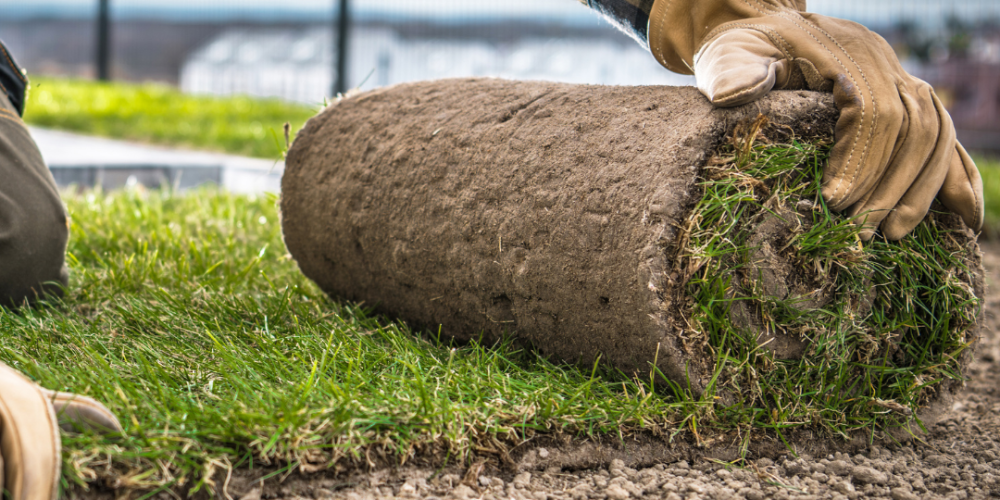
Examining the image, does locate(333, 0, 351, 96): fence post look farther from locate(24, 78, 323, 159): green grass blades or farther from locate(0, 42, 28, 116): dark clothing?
locate(0, 42, 28, 116): dark clothing

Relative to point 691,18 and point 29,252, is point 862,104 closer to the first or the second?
point 691,18

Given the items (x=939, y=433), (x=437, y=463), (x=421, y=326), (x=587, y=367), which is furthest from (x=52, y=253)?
(x=939, y=433)

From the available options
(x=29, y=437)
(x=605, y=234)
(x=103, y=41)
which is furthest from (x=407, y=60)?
(x=29, y=437)

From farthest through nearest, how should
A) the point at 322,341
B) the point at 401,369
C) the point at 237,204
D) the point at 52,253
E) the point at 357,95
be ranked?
1. the point at 237,204
2. the point at 357,95
3. the point at 52,253
4. the point at 322,341
5. the point at 401,369

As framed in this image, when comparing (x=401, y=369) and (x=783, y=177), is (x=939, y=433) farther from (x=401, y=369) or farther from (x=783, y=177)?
(x=401, y=369)

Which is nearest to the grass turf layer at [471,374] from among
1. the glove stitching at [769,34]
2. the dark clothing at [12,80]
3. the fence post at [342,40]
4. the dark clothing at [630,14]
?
the glove stitching at [769,34]

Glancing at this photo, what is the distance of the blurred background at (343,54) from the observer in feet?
31.2

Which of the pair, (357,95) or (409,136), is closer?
(409,136)

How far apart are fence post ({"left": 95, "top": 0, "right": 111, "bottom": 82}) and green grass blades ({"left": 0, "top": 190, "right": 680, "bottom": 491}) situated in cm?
1124

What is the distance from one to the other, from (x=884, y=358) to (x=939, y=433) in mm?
339

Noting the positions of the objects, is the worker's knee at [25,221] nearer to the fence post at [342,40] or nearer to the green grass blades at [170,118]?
the green grass blades at [170,118]

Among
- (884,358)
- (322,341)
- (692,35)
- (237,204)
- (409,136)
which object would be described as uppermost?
(692,35)

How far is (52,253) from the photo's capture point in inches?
88.0

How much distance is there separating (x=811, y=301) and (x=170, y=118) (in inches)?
285
